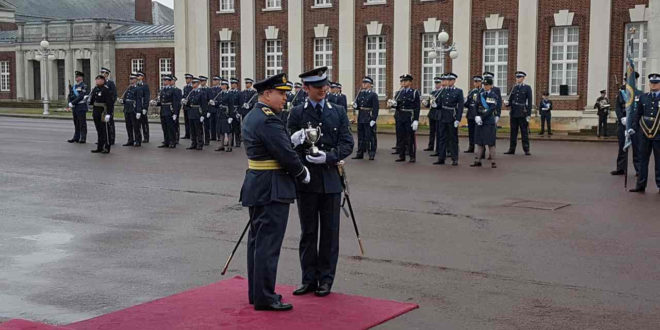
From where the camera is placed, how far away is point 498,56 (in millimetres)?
36281

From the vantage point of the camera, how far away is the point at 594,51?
33344mm

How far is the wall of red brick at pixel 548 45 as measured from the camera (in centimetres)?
3378

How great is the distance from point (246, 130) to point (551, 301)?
121 inches

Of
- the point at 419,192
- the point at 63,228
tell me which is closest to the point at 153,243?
the point at 63,228

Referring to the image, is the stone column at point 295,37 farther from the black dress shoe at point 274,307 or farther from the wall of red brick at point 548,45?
the black dress shoe at point 274,307

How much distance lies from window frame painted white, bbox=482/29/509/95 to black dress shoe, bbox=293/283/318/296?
28.8 metres

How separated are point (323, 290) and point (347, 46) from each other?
33.3m

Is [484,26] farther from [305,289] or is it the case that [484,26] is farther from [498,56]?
[305,289]

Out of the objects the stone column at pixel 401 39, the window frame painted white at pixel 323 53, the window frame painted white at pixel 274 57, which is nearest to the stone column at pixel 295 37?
the window frame painted white at pixel 323 53

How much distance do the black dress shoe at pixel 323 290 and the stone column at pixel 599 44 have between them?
1087 inches

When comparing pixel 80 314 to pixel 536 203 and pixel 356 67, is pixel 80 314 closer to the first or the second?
pixel 536 203

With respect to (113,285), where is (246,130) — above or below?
above

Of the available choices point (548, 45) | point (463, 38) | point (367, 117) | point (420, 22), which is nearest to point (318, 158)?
point (367, 117)

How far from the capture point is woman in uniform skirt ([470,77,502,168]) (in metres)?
19.7
